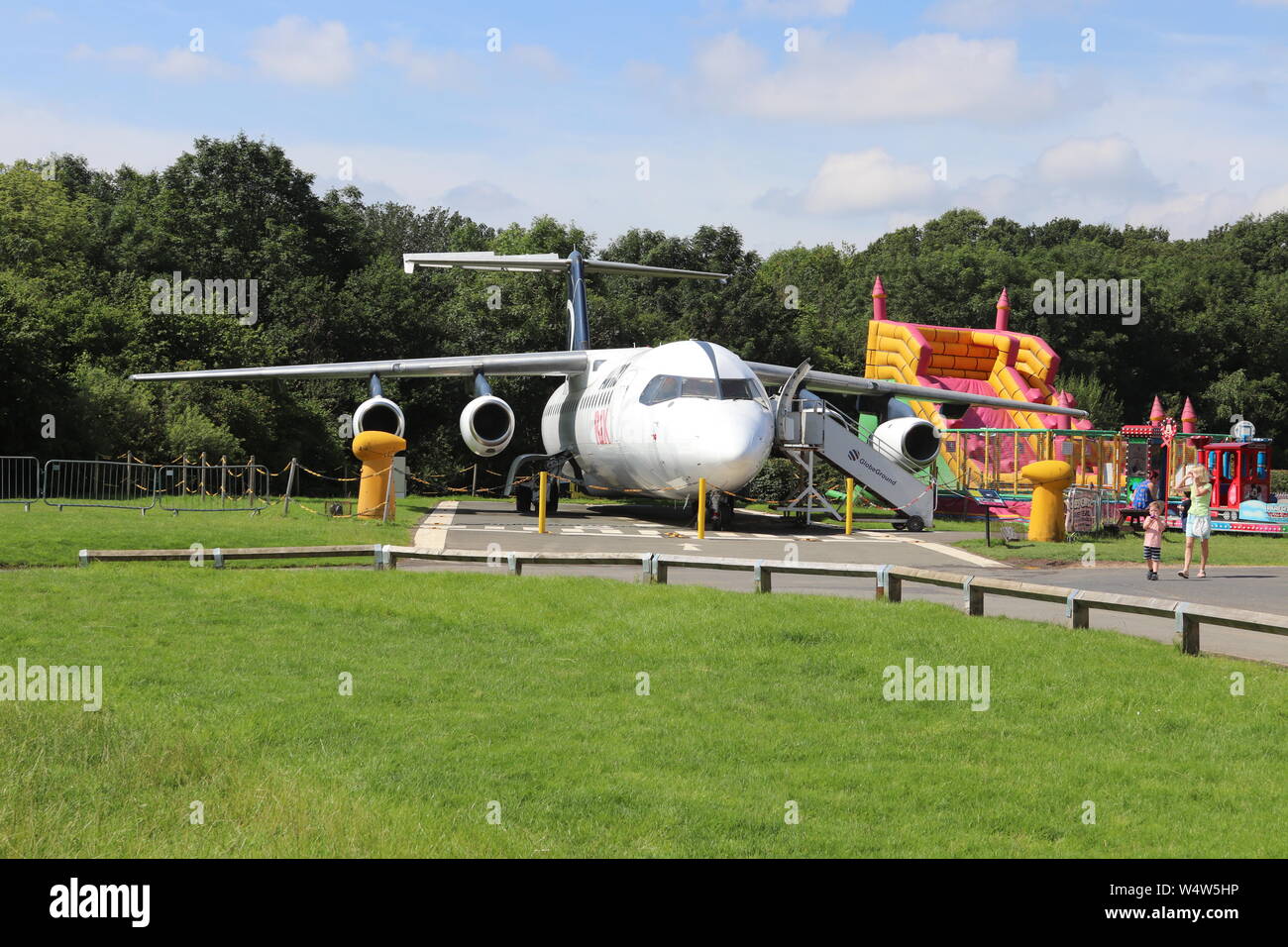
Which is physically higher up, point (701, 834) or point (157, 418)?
point (157, 418)

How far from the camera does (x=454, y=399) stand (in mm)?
47156

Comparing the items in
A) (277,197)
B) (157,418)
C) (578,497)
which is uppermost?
(277,197)

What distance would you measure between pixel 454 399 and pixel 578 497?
6.75 metres

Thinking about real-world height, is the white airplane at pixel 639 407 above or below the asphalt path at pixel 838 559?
above

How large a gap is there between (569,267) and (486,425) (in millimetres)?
8858

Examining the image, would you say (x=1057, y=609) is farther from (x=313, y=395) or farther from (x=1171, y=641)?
(x=313, y=395)

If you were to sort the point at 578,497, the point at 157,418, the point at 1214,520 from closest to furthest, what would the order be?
the point at 1214,520, the point at 157,418, the point at 578,497

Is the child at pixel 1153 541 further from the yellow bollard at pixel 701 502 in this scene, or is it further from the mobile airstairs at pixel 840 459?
the mobile airstairs at pixel 840 459

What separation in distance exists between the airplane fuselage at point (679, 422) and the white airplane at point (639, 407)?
0.09 feet

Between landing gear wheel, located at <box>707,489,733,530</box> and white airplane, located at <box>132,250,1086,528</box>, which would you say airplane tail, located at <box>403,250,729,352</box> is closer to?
white airplane, located at <box>132,250,1086,528</box>

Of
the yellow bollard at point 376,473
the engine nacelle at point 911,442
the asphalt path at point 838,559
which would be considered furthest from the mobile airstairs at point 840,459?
the yellow bollard at point 376,473

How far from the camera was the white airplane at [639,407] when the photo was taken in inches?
969

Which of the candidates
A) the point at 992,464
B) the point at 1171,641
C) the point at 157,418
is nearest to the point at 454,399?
the point at 157,418

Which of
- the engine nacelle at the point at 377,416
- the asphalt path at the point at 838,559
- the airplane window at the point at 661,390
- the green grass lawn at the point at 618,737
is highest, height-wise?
the airplane window at the point at 661,390
